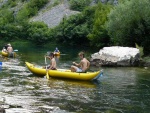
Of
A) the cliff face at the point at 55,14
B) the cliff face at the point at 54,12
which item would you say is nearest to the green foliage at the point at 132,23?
the cliff face at the point at 54,12

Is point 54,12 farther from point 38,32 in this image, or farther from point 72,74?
point 72,74

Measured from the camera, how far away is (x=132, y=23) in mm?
30953

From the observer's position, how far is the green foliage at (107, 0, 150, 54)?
30234mm

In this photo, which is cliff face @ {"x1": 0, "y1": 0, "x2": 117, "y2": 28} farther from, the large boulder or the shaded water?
the shaded water

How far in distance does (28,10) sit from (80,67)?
5042cm

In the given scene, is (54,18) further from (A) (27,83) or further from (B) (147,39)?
(A) (27,83)

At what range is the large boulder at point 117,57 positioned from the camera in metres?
25.2

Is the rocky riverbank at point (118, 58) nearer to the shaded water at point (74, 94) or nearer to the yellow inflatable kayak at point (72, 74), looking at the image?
the shaded water at point (74, 94)

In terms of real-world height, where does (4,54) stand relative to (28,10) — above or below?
below

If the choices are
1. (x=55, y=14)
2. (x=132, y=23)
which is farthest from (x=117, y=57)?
(x=55, y=14)

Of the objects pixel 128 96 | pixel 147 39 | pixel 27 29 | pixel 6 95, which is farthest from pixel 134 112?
pixel 27 29

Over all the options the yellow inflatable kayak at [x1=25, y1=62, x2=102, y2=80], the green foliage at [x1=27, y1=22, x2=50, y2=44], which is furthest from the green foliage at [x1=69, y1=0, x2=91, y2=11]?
the yellow inflatable kayak at [x1=25, y1=62, x2=102, y2=80]

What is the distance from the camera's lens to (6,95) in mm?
14219

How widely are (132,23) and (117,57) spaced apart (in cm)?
672
